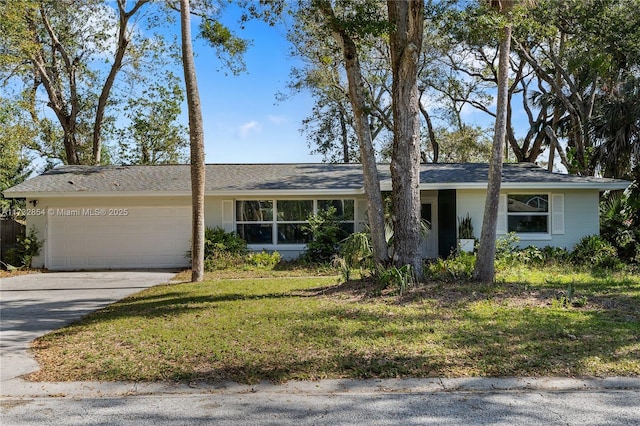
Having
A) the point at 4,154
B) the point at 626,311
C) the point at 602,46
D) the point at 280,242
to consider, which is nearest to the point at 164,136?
the point at 4,154

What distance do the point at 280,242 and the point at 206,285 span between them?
5.40 metres

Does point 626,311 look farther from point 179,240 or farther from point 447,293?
point 179,240

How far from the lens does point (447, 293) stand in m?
8.49

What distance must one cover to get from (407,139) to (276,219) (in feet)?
25.6

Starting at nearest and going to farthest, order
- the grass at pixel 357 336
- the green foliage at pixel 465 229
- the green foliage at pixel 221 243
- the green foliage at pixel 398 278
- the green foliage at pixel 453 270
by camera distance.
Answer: the grass at pixel 357 336, the green foliage at pixel 398 278, the green foliage at pixel 453 270, the green foliage at pixel 465 229, the green foliage at pixel 221 243

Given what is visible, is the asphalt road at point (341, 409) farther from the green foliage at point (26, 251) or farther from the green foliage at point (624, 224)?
the green foliage at point (26, 251)

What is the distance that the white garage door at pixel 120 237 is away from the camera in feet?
52.1

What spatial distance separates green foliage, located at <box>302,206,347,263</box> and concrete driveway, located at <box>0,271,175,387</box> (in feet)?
14.2

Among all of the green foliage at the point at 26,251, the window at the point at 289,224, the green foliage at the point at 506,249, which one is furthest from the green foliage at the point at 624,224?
the green foliage at the point at 26,251

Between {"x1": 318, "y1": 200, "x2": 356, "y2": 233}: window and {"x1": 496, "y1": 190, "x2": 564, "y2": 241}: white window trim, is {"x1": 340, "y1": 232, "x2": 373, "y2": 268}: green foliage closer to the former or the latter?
{"x1": 318, "y1": 200, "x2": 356, "y2": 233}: window

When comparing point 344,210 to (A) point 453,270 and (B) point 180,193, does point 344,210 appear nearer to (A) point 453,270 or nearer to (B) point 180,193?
(B) point 180,193

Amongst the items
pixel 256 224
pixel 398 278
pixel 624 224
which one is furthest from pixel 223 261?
pixel 624 224

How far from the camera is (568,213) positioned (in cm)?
1477

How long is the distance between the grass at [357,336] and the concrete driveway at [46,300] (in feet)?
1.14
